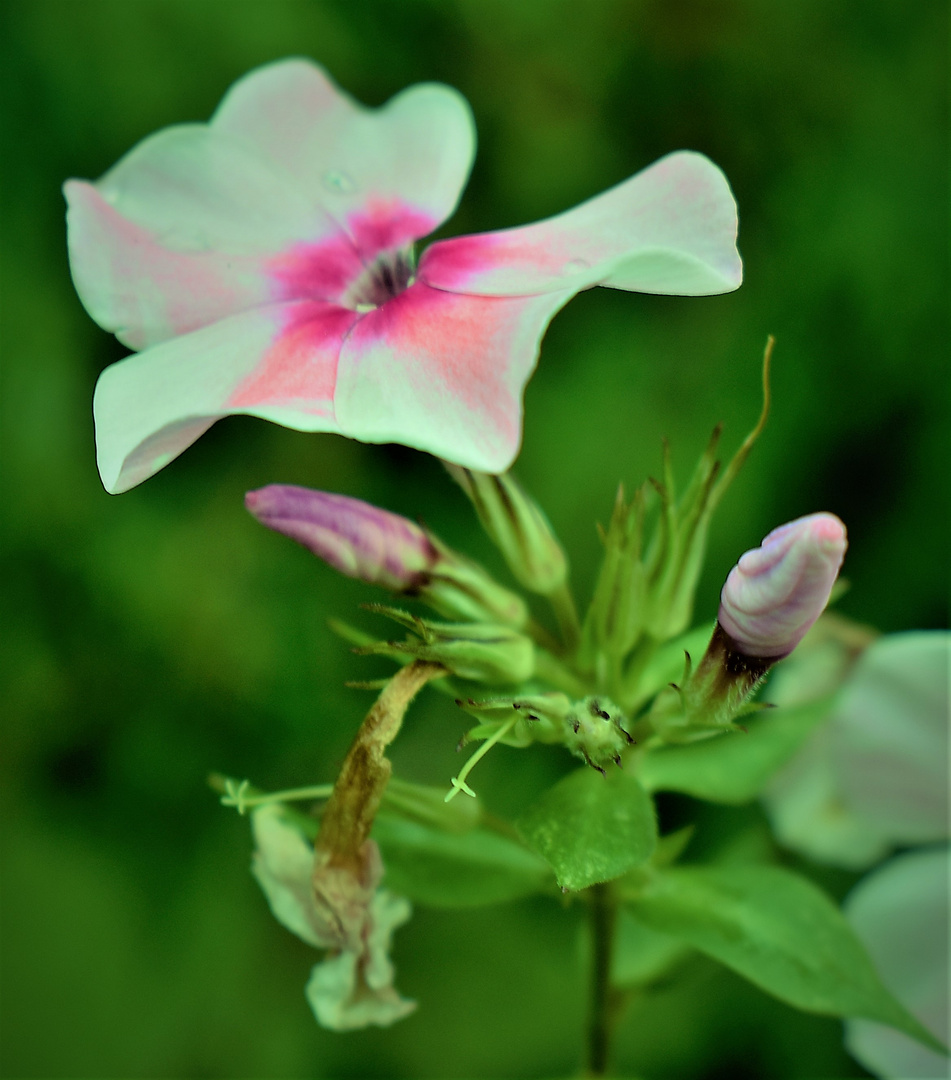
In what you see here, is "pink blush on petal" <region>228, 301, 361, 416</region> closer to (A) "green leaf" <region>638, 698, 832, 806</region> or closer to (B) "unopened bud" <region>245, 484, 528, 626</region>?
(B) "unopened bud" <region>245, 484, 528, 626</region>

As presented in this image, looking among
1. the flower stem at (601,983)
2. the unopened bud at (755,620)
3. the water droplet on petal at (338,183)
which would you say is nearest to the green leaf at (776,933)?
the flower stem at (601,983)

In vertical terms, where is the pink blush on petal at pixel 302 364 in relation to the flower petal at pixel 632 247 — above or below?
below

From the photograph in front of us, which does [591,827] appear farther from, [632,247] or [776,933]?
[632,247]

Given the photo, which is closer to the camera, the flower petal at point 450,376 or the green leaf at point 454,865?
the flower petal at point 450,376

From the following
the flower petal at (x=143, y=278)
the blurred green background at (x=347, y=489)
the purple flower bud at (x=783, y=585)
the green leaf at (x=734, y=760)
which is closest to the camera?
the purple flower bud at (x=783, y=585)

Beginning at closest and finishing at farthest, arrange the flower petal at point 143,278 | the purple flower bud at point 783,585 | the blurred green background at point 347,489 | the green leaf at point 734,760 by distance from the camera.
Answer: the purple flower bud at point 783,585
the flower petal at point 143,278
the green leaf at point 734,760
the blurred green background at point 347,489

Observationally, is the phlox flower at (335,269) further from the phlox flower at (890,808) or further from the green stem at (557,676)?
the phlox flower at (890,808)

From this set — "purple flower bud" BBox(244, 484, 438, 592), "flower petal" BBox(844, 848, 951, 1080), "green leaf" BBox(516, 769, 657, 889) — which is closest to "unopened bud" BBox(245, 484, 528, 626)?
"purple flower bud" BBox(244, 484, 438, 592)
